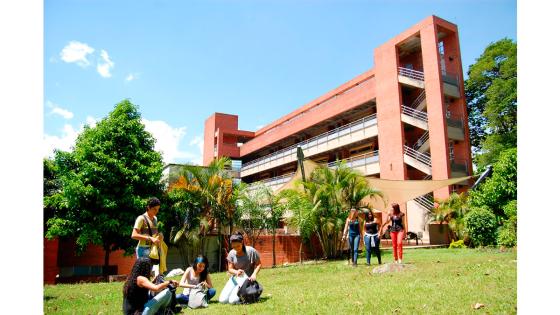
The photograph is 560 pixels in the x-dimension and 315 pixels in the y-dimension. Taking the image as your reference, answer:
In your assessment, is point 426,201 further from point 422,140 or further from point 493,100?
point 493,100

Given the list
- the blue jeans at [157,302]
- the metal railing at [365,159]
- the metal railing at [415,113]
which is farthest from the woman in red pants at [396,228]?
the metal railing at [365,159]

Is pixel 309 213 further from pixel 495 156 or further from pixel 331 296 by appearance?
pixel 495 156

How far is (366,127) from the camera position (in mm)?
22406

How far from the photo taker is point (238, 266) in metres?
5.71

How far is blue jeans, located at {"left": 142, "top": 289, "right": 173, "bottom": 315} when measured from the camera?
13.5 feet

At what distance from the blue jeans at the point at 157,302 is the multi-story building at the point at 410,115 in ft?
51.1

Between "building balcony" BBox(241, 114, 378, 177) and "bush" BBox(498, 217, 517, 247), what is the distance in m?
10.3

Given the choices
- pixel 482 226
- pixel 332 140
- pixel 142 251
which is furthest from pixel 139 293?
pixel 332 140

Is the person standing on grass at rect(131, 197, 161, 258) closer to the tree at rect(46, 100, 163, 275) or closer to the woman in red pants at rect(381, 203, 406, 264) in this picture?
the woman in red pants at rect(381, 203, 406, 264)

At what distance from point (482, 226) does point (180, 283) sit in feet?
36.2

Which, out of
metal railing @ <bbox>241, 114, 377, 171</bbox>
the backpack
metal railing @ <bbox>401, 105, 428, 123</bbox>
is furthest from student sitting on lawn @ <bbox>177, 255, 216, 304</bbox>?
metal railing @ <bbox>241, 114, 377, 171</bbox>

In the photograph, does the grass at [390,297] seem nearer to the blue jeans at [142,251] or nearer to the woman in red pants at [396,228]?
the blue jeans at [142,251]
